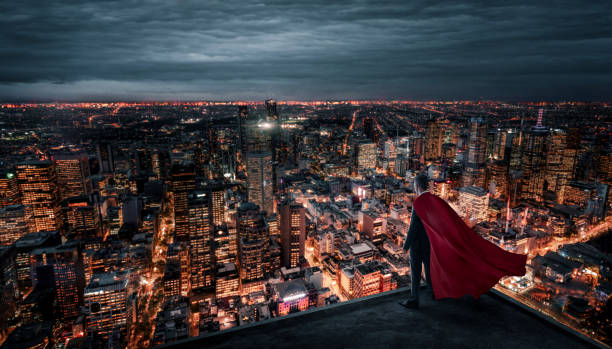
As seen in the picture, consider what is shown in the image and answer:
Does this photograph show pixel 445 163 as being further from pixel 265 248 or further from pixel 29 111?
pixel 29 111

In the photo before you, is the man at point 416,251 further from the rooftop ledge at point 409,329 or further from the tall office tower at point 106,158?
the tall office tower at point 106,158

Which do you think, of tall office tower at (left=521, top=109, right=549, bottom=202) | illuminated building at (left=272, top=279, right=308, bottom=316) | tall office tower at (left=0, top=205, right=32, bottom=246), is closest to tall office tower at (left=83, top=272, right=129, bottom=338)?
illuminated building at (left=272, top=279, right=308, bottom=316)

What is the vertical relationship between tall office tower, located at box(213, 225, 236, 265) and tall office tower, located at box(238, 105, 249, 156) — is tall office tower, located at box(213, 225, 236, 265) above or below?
below

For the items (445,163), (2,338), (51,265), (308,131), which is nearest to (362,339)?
(2,338)

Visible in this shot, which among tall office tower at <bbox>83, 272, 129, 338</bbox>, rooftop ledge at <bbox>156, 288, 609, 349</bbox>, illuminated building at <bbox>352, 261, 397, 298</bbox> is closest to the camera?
rooftop ledge at <bbox>156, 288, 609, 349</bbox>

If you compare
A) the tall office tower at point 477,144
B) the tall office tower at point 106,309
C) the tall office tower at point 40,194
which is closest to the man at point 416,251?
the tall office tower at point 106,309

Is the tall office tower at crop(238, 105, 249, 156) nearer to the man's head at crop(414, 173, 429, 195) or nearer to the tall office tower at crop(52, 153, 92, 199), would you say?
the tall office tower at crop(52, 153, 92, 199)
